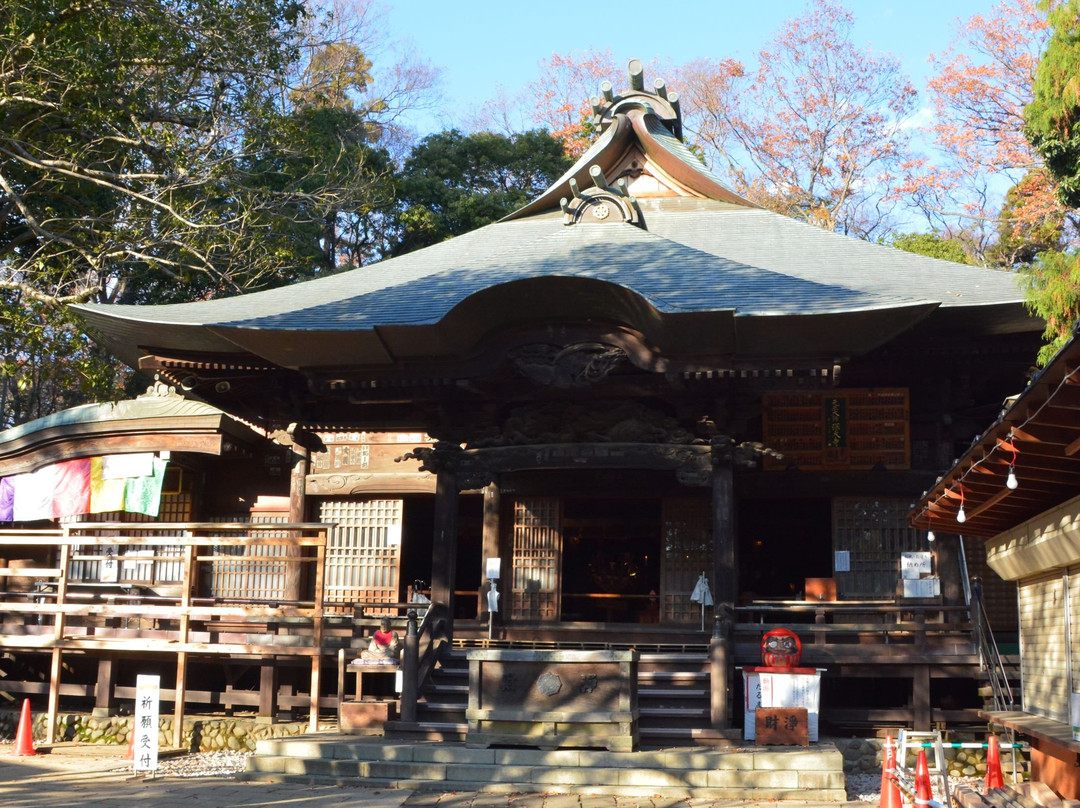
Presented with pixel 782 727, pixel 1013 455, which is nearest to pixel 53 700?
pixel 782 727

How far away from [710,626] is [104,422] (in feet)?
30.9

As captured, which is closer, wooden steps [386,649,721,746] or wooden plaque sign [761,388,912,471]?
wooden steps [386,649,721,746]

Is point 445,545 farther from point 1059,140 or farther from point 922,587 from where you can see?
point 1059,140

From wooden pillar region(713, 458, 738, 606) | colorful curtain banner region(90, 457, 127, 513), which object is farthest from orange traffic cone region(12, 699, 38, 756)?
wooden pillar region(713, 458, 738, 606)

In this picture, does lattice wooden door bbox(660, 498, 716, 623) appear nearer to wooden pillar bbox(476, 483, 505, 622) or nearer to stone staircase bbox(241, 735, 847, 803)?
wooden pillar bbox(476, 483, 505, 622)

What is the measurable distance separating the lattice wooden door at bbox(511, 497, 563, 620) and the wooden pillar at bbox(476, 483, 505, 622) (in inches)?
11.2

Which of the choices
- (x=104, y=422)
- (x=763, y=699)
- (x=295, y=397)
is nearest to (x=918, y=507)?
(x=763, y=699)

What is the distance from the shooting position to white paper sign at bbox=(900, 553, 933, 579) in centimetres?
1256

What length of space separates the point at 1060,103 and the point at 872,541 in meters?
5.85

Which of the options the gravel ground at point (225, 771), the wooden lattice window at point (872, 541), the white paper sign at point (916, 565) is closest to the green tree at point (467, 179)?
the wooden lattice window at point (872, 541)

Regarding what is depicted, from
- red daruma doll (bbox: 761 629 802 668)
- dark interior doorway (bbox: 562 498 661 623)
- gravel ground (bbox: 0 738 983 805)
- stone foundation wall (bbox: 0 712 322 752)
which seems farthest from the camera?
dark interior doorway (bbox: 562 498 661 623)

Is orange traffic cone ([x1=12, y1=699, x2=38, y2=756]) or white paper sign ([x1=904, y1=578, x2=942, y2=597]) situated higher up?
Result: white paper sign ([x1=904, y1=578, x2=942, y2=597])

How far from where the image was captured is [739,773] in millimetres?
8828

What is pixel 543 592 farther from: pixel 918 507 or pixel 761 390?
pixel 918 507
